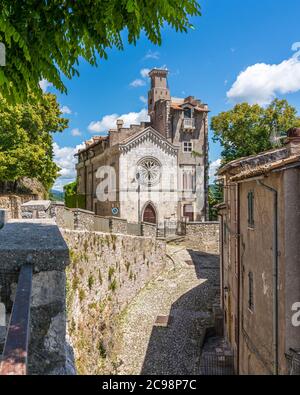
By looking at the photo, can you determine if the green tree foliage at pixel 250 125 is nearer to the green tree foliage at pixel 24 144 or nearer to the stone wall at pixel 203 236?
the stone wall at pixel 203 236

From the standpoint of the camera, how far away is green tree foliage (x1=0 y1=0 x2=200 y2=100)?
3521 mm

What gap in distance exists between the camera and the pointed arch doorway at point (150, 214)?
33.8m

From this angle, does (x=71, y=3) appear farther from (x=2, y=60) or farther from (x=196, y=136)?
(x=196, y=136)

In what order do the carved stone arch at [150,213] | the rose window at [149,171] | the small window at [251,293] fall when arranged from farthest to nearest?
1. the carved stone arch at [150,213]
2. the rose window at [149,171]
3. the small window at [251,293]

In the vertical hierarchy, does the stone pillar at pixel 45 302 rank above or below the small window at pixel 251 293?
above

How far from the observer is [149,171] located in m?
33.6

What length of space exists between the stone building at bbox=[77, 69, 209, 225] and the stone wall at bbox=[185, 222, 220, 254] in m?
3.28

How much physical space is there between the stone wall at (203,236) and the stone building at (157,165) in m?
3.28

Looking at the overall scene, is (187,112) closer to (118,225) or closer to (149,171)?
(149,171)

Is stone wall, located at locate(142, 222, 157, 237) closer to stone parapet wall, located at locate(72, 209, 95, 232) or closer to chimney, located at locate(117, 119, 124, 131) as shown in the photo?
stone parapet wall, located at locate(72, 209, 95, 232)

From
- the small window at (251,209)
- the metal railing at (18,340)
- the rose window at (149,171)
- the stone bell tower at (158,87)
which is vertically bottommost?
the metal railing at (18,340)

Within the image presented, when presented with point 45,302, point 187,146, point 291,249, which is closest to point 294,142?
point 291,249

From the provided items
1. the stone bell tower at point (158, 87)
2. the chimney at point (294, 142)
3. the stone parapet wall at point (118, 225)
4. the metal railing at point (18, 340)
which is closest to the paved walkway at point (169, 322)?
the stone parapet wall at point (118, 225)

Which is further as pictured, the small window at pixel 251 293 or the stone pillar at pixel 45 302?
the small window at pixel 251 293
